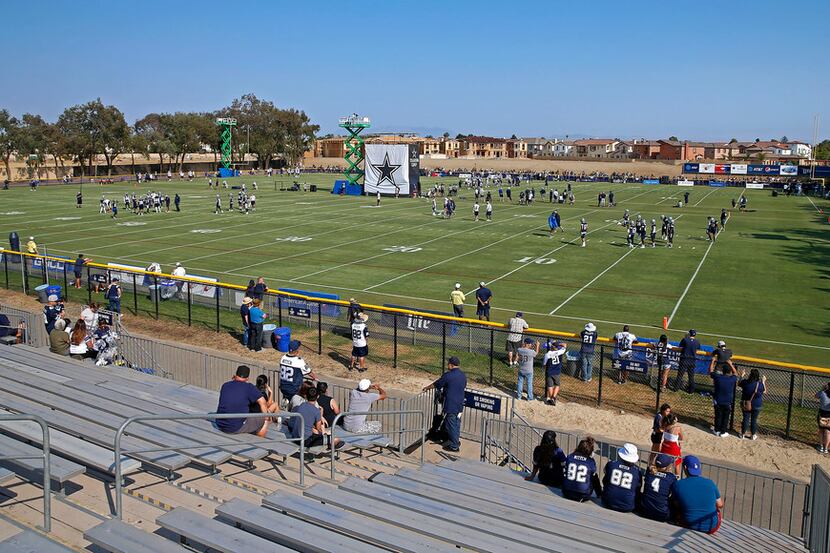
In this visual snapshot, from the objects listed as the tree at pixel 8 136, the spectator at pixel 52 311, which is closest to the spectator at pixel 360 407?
the spectator at pixel 52 311

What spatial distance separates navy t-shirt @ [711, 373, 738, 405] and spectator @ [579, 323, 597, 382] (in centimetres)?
292

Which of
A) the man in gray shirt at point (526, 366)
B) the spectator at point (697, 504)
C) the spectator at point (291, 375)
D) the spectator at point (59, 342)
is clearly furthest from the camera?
the man in gray shirt at point (526, 366)

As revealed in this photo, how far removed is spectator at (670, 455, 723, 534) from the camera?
7445mm

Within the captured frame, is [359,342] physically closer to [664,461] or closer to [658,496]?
[664,461]

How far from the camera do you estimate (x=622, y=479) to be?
26.2 ft

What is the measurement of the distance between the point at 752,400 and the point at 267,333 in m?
11.0

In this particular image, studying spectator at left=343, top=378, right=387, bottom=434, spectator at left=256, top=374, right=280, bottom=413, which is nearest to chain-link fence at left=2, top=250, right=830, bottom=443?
spectator at left=256, top=374, right=280, bottom=413

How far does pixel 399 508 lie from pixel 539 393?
9.19 metres

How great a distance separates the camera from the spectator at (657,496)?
7730 millimetres

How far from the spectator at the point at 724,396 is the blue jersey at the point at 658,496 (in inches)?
233

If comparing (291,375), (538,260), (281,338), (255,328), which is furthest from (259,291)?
(538,260)

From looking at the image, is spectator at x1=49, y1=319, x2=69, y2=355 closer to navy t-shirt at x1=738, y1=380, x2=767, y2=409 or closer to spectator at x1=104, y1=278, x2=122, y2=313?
spectator at x1=104, y1=278, x2=122, y2=313

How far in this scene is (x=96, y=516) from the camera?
596 centimetres

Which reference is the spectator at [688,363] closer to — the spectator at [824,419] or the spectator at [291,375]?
the spectator at [824,419]
